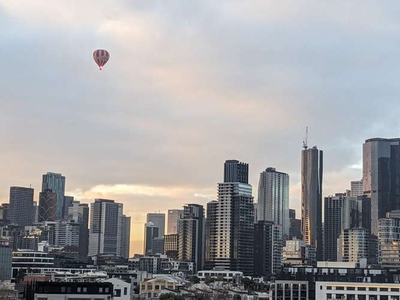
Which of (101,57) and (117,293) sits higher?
Result: (101,57)

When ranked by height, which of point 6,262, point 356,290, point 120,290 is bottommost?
point 120,290

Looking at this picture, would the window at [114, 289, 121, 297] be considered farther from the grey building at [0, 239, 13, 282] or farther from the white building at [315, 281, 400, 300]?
the grey building at [0, 239, 13, 282]

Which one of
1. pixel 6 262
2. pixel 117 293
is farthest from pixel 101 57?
pixel 6 262

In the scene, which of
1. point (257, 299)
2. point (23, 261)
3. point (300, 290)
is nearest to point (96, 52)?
point (300, 290)

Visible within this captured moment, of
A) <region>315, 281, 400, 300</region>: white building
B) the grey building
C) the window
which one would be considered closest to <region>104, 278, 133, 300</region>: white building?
the window

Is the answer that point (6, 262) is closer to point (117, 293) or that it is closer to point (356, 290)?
point (117, 293)

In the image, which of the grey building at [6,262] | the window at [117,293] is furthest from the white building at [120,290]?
the grey building at [6,262]

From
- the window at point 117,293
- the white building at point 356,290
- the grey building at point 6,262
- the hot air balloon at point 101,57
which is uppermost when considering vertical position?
the hot air balloon at point 101,57

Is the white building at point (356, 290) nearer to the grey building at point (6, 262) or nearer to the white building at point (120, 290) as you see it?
the white building at point (120, 290)

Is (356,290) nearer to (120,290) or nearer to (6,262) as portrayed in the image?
(120,290)

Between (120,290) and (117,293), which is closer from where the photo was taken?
(117,293)

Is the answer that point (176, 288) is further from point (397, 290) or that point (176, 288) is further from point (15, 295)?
point (397, 290)
